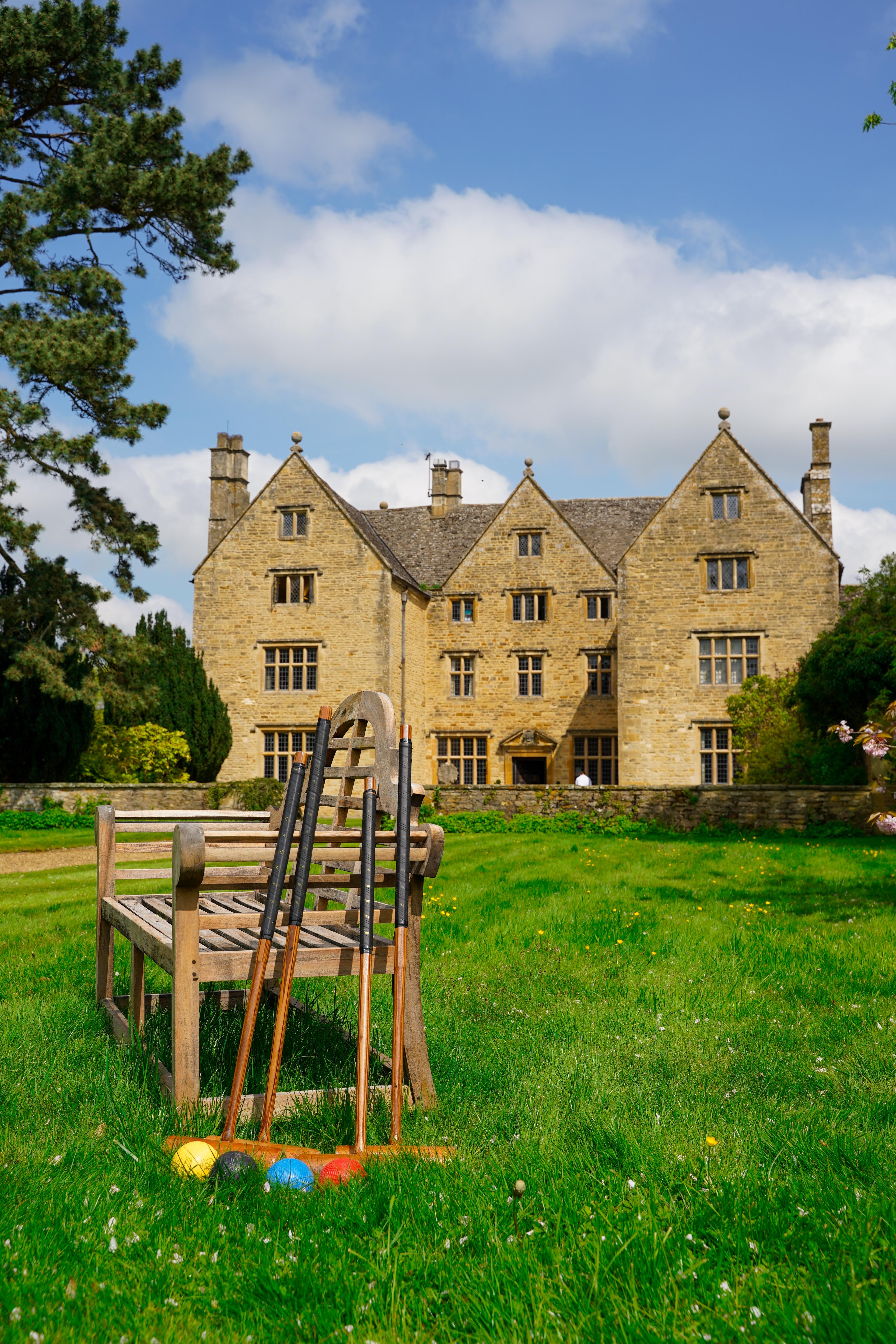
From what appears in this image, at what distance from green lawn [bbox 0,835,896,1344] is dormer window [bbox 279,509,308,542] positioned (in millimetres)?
25613

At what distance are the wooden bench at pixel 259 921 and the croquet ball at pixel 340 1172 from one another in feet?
1.90

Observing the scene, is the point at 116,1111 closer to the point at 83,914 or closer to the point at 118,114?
the point at 83,914

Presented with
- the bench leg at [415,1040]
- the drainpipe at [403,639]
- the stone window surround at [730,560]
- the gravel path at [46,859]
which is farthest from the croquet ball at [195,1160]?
the stone window surround at [730,560]

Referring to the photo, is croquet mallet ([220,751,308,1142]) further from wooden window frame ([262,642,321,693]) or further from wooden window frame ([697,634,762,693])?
wooden window frame ([262,642,321,693])

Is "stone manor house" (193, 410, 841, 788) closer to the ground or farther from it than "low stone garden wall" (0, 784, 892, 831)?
farther from it

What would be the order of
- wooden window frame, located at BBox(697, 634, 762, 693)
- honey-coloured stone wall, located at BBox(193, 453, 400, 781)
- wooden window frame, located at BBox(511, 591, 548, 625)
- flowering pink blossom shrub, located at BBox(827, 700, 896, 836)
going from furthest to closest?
wooden window frame, located at BBox(511, 591, 548, 625), honey-coloured stone wall, located at BBox(193, 453, 400, 781), wooden window frame, located at BBox(697, 634, 762, 693), flowering pink blossom shrub, located at BBox(827, 700, 896, 836)

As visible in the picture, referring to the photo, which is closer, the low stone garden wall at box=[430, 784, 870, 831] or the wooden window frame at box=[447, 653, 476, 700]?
the low stone garden wall at box=[430, 784, 870, 831]

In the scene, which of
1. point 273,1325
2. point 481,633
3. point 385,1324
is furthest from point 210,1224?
point 481,633

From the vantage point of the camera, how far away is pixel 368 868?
3395 millimetres

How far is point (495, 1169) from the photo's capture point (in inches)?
120

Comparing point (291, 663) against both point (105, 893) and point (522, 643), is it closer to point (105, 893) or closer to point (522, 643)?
point (522, 643)

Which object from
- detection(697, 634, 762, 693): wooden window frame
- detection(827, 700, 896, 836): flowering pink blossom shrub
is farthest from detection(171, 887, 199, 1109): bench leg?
detection(697, 634, 762, 693): wooden window frame

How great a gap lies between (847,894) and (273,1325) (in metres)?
9.32

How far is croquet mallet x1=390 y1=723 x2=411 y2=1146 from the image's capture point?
11.0 ft
